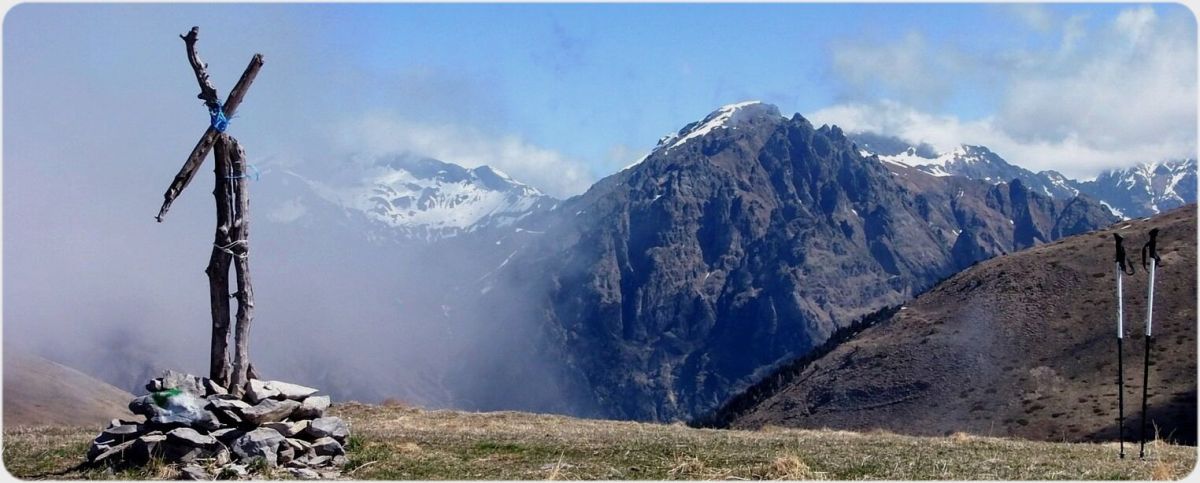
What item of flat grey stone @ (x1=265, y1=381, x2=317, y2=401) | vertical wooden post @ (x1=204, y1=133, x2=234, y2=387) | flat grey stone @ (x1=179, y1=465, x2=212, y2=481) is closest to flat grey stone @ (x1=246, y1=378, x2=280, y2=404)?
flat grey stone @ (x1=265, y1=381, x2=317, y2=401)

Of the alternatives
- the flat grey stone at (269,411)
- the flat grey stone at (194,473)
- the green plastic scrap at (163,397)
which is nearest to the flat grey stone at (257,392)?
the flat grey stone at (269,411)

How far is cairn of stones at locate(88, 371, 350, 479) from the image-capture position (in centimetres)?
2038

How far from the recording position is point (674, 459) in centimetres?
2164

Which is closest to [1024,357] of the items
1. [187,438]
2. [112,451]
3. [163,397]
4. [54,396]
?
[54,396]

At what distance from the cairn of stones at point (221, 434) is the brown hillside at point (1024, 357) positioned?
87635mm

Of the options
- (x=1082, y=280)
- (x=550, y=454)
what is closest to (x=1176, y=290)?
(x=1082, y=280)

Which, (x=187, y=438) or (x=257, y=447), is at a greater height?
(x=187, y=438)

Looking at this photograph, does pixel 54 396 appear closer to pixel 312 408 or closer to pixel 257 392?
pixel 257 392

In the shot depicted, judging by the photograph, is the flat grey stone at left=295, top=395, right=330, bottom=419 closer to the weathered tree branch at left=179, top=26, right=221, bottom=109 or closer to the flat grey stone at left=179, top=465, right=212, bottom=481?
the flat grey stone at left=179, top=465, right=212, bottom=481

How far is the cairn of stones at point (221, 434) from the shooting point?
20.4 meters

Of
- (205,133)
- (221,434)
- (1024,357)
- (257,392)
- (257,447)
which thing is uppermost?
(1024,357)

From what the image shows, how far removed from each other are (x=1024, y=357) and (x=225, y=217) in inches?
5081

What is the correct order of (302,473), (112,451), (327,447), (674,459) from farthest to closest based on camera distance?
1. (327,447)
2. (674,459)
3. (112,451)
4. (302,473)

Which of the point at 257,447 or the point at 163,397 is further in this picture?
the point at 163,397
